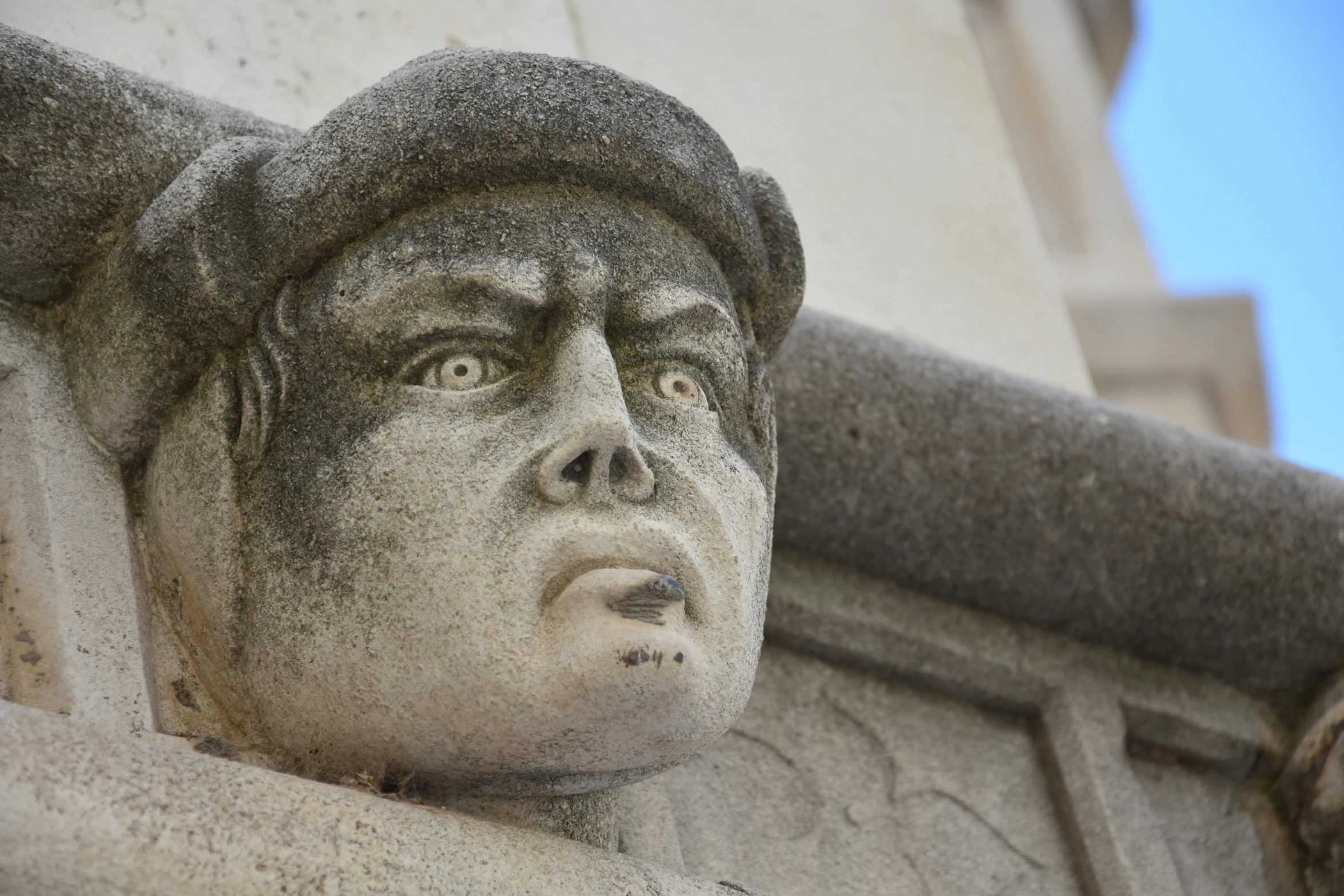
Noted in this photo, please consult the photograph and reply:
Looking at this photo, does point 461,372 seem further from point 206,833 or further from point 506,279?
point 206,833

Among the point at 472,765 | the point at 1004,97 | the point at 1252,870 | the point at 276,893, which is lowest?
the point at 276,893

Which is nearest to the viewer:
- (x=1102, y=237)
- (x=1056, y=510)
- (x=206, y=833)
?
(x=206, y=833)

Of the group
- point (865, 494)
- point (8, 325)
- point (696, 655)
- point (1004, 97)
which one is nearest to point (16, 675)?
point (8, 325)

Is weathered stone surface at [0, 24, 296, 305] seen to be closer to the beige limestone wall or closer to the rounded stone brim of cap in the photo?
the rounded stone brim of cap

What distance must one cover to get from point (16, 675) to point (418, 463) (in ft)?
1.21

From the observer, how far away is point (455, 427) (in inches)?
54.7

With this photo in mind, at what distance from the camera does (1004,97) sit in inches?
239

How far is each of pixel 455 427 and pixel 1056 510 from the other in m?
0.93

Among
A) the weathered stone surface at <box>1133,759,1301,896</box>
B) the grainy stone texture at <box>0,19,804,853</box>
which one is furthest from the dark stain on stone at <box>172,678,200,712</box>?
the weathered stone surface at <box>1133,759,1301,896</box>

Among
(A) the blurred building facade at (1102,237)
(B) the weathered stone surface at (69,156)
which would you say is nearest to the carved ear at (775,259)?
(B) the weathered stone surface at (69,156)

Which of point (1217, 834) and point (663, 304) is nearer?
point (663, 304)

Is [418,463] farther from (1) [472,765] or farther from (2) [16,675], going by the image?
(2) [16,675]

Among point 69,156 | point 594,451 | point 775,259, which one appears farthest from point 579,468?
point 69,156

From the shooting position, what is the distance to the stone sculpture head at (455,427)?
1317mm
